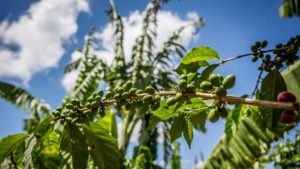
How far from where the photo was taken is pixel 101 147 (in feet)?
5.69

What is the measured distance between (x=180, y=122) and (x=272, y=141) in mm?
2117

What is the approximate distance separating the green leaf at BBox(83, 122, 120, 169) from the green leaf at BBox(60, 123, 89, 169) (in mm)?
69

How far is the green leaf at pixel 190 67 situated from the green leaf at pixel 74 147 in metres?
0.62

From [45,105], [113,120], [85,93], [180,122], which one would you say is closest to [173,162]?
[113,120]

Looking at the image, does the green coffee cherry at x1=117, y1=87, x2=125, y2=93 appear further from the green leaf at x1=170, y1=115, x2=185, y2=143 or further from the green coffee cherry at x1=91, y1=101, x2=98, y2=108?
the green leaf at x1=170, y1=115, x2=185, y2=143

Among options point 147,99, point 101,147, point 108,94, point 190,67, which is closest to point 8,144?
point 101,147

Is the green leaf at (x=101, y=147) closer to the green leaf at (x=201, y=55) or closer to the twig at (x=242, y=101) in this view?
the twig at (x=242, y=101)

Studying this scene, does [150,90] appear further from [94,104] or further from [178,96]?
[94,104]

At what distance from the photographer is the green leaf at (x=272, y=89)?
4.86 feet

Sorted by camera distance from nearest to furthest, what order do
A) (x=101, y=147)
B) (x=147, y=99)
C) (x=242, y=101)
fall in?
(x=242, y=101) < (x=147, y=99) < (x=101, y=147)

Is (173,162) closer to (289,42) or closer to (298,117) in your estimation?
(298,117)

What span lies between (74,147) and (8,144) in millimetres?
347

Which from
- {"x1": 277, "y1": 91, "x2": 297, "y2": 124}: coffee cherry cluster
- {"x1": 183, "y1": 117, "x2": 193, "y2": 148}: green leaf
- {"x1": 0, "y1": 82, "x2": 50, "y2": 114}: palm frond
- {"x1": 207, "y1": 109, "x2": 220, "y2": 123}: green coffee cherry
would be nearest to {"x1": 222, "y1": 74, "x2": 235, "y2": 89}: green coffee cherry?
{"x1": 207, "y1": 109, "x2": 220, "y2": 123}: green coffee cherry

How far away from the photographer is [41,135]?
1.60m
